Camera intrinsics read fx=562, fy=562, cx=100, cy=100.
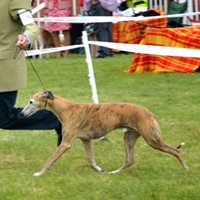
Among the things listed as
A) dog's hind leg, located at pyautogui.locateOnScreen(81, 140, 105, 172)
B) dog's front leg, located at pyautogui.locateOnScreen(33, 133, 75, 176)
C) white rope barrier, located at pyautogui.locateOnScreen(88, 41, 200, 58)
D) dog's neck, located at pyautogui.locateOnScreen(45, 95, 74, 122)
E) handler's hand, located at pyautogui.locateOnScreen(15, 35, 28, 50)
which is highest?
handler's hand, located at pyautogui.locateOnScreen(15, 35, 28, 50)

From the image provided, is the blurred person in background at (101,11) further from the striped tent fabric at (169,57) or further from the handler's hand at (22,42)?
the handler's hand at (22,42)

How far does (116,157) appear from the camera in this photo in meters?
6.12

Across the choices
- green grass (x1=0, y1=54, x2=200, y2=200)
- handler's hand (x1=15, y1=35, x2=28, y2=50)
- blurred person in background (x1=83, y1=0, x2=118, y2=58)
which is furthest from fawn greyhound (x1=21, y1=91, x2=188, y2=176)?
blurred person in background (x1=83, y1=0, x2=118, y2=58)

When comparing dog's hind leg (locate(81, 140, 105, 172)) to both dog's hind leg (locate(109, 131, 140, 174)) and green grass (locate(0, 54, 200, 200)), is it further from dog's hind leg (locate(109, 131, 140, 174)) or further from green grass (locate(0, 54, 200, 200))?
dog's hind leg (locate(109, 131, 140, 174))

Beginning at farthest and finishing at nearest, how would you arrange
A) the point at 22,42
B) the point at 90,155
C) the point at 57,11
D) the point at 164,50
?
the point at 57,11 < the point at 164,50 < the point at 90,155 < the point at 22,42

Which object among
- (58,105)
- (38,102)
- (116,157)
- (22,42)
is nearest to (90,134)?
(58,105)

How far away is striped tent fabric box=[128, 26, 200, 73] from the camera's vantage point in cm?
1105

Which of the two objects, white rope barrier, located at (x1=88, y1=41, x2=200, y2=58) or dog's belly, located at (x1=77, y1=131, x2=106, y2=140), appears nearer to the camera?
dog's belly, located at (x1=77, y1=131, x2=106, y2=140)

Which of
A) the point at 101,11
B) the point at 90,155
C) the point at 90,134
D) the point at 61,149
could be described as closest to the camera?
the point at 61,149

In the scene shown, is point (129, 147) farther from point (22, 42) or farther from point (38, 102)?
point (22, 42)

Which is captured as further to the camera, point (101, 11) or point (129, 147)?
point (101, 11)

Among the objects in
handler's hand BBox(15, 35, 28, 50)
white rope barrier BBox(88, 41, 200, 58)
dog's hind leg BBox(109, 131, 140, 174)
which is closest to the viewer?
handler's hand BBox(15, 35, 28, 50)

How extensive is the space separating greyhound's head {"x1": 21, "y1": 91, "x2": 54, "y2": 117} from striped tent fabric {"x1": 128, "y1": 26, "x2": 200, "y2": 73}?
19.6ft

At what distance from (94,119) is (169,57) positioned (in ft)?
20.0
